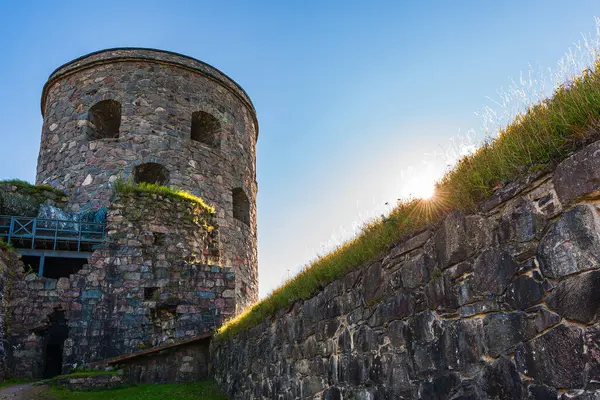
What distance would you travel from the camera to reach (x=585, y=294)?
2379 mm

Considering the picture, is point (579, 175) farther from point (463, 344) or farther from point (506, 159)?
point (463, 344)

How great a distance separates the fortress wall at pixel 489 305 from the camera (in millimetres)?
2430

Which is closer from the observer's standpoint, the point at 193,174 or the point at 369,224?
the point at 369,224

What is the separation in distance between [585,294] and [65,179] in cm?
1488

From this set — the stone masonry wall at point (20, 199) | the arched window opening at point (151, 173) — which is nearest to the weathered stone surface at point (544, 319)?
the stone masonry wall at point (20, 199)

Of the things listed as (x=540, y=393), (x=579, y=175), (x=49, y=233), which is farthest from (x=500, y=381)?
(x=49, y=233)

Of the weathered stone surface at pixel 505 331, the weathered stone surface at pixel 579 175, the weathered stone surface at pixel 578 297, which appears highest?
the weathered stone surface at pixel 579 175

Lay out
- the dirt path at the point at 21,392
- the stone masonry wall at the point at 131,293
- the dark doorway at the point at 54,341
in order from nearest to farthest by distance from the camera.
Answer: the dirt path at the point at 21,392, the stone masonry wall at the point at 131,293, the dark doorway at the point at 54,341

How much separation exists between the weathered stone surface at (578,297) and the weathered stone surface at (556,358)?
0.24 feet

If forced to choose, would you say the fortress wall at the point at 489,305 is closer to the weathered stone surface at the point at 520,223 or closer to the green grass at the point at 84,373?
the weathered stone surface at the point at 520,223

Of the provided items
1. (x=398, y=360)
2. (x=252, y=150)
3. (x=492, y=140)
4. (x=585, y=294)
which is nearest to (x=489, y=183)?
(x=492, y=140)

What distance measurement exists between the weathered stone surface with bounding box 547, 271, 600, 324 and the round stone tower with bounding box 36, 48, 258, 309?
1270 cm

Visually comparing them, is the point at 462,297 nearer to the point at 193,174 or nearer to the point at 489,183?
the point at 489,183

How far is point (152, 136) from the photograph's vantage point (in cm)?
1521
